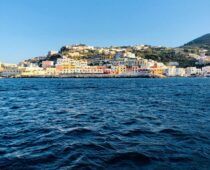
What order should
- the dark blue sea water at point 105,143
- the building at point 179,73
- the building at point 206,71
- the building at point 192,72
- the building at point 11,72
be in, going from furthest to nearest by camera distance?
1. the building at point 206,71
2. the building at point 192,72
3. the building at point 11,72
4. the building at point 179,73
5. the dark blue sea water at point 105,143

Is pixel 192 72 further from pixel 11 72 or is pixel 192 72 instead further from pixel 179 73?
pixel 11 72

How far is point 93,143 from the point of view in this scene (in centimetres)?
1195

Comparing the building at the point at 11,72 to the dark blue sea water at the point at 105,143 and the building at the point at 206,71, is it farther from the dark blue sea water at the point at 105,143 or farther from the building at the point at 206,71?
the dark blue sea water at the point at 105,143

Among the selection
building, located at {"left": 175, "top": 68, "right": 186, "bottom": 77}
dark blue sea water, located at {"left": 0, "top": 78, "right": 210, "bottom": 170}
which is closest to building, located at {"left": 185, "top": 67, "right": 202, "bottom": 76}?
building, located at {"left": 175, "top": 68, "right": 186, "bottom": 77}

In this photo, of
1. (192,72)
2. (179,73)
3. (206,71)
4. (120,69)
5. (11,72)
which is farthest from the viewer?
(206,71)

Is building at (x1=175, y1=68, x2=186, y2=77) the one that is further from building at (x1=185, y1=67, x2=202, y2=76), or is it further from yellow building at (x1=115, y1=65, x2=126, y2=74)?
yellow building at (x1=115, y1=65, x2=126, y2=74)

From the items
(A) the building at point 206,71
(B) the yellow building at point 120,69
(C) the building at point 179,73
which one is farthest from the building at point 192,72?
(B) the yellow building at point 120,69

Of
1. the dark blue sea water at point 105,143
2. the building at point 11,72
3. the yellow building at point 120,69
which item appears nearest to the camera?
the dark blue sea water at point 105,143

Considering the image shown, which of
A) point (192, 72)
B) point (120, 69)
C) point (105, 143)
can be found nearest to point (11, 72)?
point (120, 69)

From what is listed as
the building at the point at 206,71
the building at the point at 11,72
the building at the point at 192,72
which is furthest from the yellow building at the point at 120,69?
the building at the point at 11,72

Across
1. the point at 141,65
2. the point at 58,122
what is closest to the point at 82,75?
the point at 141,65

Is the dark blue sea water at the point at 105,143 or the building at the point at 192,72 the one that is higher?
the building at the point at 192,72

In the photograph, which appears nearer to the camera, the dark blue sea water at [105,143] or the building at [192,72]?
the dark blue sea water at [105,143]

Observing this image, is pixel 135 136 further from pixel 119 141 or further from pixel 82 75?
pixel 82 75
